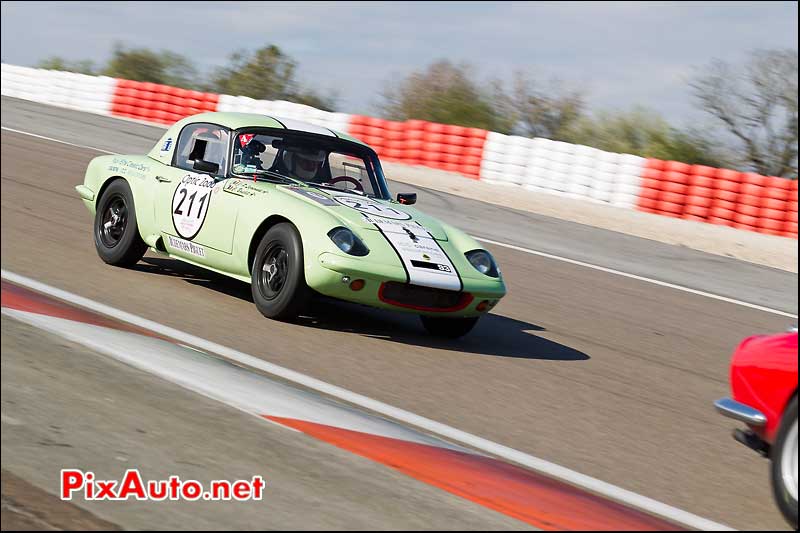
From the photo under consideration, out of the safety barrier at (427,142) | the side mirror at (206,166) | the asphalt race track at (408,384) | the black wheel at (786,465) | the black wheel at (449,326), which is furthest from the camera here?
the safety barrier at (427,142)

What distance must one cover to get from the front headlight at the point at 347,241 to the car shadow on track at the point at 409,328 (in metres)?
0.49

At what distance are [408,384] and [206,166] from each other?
2704mm

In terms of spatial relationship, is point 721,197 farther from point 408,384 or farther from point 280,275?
point 408,384

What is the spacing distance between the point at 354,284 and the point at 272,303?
2.05 ft

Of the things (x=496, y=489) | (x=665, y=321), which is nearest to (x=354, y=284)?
(x=496, y=489)

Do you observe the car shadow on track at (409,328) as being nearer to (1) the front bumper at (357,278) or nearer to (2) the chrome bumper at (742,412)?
(1) the front bumper at (357,278)

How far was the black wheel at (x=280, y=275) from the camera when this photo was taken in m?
7.01

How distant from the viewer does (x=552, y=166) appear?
20.0 metres

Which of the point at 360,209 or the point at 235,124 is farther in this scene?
the point at 235,124

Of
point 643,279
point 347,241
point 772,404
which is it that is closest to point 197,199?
point 347,241

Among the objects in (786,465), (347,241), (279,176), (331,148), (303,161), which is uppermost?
(331,148)

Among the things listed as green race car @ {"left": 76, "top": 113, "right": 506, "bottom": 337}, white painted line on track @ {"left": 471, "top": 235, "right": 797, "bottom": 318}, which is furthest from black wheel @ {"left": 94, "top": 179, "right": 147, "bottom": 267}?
white painted line on track @ {"left": 471, "top": 235, "right": 797, "bottom": 318}

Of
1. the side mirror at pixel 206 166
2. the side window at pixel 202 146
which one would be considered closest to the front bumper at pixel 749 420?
the side mirror at pixel 206 166

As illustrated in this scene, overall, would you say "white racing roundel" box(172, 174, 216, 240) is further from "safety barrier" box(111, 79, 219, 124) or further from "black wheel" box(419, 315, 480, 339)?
"safety barrier" box(111, 79, 219, 124)
